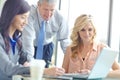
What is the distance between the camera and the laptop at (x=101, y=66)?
1503 millimetres

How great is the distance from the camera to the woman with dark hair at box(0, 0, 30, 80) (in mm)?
1613

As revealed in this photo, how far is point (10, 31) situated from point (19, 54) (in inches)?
7.2

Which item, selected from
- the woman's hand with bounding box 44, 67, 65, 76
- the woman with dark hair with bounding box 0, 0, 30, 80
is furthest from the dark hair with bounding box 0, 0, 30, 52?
the woman's hand with bounding box 44, 67, 65, 76

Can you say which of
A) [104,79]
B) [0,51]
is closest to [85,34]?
[104,79]

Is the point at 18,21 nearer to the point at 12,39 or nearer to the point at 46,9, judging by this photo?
the point at 12,39

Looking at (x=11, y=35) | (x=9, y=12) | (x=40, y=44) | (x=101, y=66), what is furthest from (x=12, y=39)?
(x=40, y=44)

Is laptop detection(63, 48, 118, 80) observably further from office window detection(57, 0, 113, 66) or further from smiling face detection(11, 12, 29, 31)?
office window detection(57, 0, 113, 66)

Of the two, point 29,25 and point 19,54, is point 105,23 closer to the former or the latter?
point 29,25

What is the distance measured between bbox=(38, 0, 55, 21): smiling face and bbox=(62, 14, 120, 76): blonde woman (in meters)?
0.26

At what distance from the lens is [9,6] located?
178 centimetres

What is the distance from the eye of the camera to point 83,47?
2.49m

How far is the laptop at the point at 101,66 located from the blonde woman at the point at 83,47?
73 cm

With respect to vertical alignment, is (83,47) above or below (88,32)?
below

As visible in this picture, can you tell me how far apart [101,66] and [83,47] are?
93 cm
